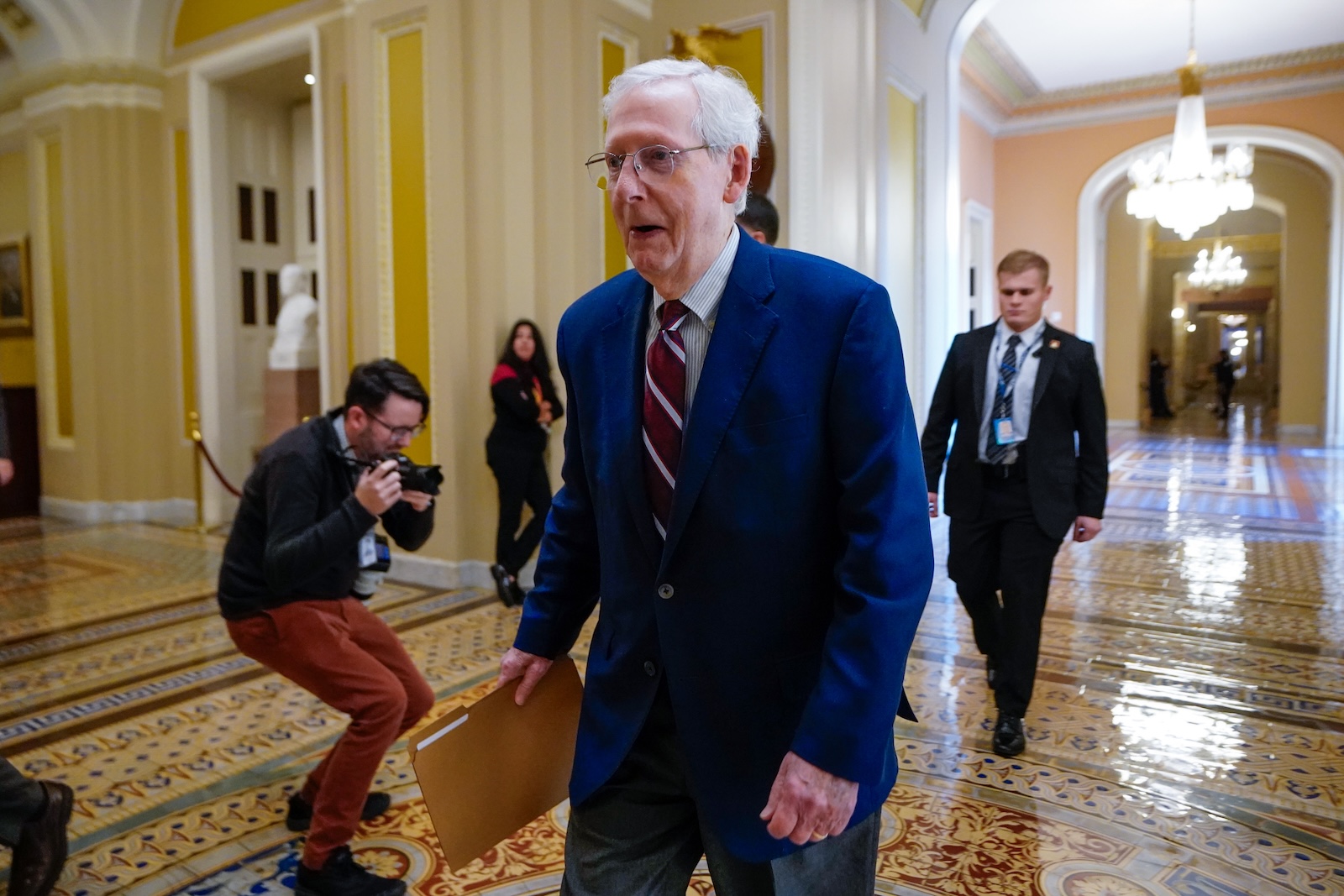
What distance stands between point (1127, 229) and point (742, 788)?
17023mm

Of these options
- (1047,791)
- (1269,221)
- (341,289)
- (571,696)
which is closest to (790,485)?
(571,696)

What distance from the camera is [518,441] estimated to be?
5379 mm

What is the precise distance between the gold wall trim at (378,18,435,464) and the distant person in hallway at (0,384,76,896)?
361cm

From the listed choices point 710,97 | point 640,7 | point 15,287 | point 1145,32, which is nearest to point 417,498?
point 710,97

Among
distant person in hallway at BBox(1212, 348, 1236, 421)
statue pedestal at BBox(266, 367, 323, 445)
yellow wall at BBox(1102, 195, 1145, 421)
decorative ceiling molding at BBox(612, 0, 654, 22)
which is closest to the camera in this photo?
decorative ceiling molding at BBox(612, 0, 654, 22)

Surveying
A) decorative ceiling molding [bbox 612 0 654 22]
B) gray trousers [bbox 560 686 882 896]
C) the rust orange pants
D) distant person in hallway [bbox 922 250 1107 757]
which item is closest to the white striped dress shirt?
gray trousers [bbox 560 686 882 896]

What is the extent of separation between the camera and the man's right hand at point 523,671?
1.52m

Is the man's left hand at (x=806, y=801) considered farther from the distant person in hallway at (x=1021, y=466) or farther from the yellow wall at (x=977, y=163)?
the yellow wall at (x=977, y=163)

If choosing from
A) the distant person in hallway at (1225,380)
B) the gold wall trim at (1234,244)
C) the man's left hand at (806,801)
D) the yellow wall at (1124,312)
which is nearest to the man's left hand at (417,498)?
the man's left hand at (806,801)

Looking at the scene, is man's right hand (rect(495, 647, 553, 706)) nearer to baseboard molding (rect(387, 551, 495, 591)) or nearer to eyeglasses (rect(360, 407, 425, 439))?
eyeglasses (rect(360, 407, 425, 439))

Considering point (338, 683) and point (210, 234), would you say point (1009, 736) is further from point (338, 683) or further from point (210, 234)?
point (210, 234)

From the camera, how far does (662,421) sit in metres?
1.33

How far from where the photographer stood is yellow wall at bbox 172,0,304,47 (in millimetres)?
7121

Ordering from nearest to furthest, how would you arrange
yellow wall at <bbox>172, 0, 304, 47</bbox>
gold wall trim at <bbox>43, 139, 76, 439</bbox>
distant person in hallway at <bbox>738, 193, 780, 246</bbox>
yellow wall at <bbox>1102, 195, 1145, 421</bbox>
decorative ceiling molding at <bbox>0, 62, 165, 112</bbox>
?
distant person in hallway at <bbox>738, 193, 780, 246</bbox>, yellow wall at <bbox>172, 0, 304, 47</bbox>, decorative ceiling molding at <bbox>0, 62, 165, 112</bbox>, gold wall trim at <bbox>43, 139, 76, 439</bbox>, yellow wall at <bbox>1102, 195, 1145, 421</bbox>
